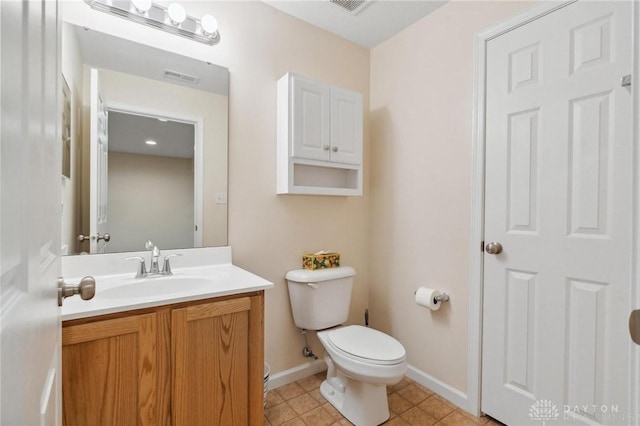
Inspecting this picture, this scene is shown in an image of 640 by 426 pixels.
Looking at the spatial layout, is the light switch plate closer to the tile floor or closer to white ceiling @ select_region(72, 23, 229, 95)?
white ceiling @ select_region(72, 23, 229, 95)

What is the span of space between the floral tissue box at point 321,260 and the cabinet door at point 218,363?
27.4 inches

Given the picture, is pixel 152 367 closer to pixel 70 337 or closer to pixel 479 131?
pixel 70 337

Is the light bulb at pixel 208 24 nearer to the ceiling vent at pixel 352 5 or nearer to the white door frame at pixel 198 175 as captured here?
the white door frame at pixel 198 175

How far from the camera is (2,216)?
0.32 m

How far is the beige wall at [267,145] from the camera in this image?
183 cm

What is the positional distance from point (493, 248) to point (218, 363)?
4.79 feet

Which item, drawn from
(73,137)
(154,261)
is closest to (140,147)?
(73,137)

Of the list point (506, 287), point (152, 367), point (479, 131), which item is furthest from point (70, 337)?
point (479, 131)

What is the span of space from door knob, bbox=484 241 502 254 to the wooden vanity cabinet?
1.22m

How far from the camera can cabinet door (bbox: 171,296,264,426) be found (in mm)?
1188

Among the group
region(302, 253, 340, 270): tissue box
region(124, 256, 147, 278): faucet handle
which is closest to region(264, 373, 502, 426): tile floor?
region(302, 253, 340, 270): tissue box

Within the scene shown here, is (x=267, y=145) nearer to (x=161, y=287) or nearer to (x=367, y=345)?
(x=161, y=287)

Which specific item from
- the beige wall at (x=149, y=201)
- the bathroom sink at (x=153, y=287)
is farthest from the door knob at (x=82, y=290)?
the beige wall at (x=149, y=201)

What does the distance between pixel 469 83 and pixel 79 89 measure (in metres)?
2.01
